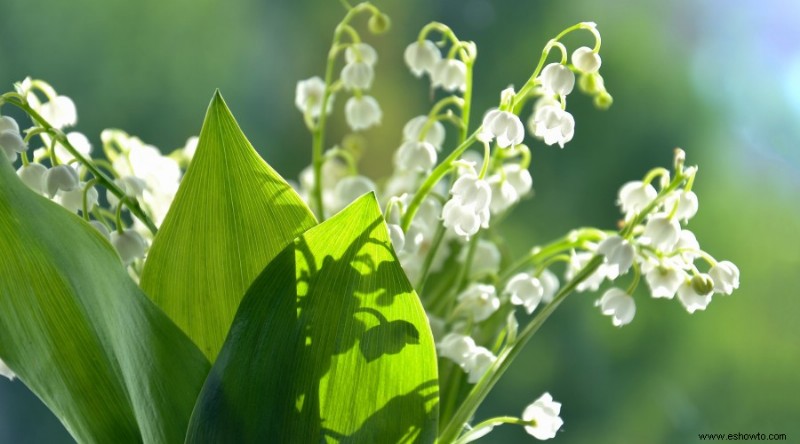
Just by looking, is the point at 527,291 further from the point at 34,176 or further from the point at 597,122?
the point at 597,122

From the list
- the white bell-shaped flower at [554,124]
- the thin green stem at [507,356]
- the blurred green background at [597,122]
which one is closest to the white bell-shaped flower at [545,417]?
the thin green stem at [507,356]

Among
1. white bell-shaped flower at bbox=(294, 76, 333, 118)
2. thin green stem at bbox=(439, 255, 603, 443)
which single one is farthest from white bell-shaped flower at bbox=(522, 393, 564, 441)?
white bell-shaped flower at bbox=(294, 76, 333, 118)

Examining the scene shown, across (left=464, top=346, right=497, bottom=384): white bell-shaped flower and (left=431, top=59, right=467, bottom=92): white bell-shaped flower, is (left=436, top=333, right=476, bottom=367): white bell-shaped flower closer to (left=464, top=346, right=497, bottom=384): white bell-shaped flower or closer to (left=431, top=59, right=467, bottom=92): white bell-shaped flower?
(left=464, top=346, right=497, bottom=384): white bell-shaped flower

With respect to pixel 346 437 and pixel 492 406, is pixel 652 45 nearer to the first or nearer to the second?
pixel 492 406

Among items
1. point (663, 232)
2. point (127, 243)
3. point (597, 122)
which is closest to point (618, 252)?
point (663, 232)

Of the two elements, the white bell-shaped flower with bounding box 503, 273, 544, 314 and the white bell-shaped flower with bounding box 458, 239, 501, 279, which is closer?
the white bell-shaped flower with bounding box 503, 273, 544, 314

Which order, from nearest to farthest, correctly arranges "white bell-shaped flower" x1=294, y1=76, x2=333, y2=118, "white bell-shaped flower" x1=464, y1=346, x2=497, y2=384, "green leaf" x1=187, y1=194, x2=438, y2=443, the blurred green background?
"green leaf" x1=187, y1=194, x2=438, y2=443 → "white bell-shaped flower" x1=464, y1=346, x2=497, y2=384 → "white bell-shaped flower" x1=294, y1=76, x2=333, y2=118 → the blurred green background
